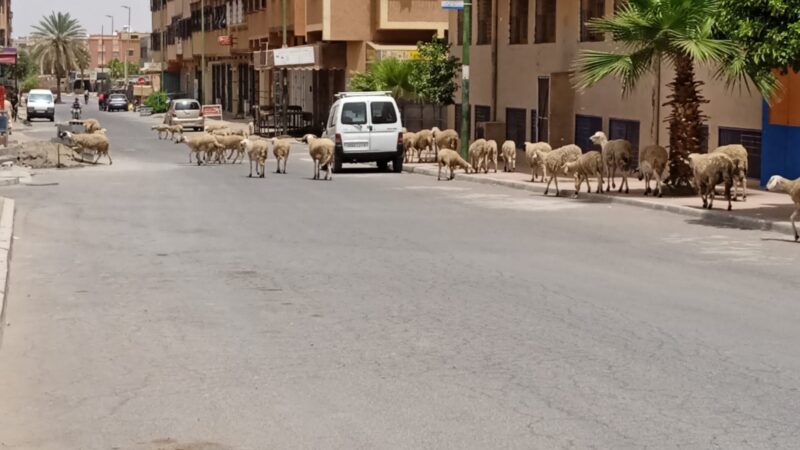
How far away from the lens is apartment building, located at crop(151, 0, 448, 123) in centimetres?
5825

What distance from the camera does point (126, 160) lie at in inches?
1672

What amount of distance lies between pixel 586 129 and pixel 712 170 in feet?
50.8

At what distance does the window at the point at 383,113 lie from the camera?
119 feet

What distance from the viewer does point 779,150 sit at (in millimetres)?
27062

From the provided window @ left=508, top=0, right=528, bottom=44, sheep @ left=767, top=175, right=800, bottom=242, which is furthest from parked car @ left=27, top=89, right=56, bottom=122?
sheep @ left=767, top=175, right=800, bottom=242

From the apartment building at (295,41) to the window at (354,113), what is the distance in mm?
20699

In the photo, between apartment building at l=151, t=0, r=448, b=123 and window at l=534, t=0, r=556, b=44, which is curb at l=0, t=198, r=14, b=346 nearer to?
window at l=534, t=0, r=556, b=44

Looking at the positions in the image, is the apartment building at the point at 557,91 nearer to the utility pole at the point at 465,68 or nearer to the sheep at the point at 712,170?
the utility pole at the point at 465,68

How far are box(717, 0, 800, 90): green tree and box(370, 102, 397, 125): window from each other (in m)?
15.3

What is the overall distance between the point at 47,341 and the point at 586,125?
92.3 ft

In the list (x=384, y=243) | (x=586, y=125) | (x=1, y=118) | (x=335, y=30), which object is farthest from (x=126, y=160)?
(x=384, y=243)

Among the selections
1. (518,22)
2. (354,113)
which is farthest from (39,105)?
(354,113)

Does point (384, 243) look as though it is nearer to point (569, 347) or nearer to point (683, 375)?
point (569, 347)

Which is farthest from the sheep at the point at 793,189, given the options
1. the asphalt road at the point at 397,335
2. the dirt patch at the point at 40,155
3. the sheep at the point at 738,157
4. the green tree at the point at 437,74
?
the green tree at the point at 437,74
